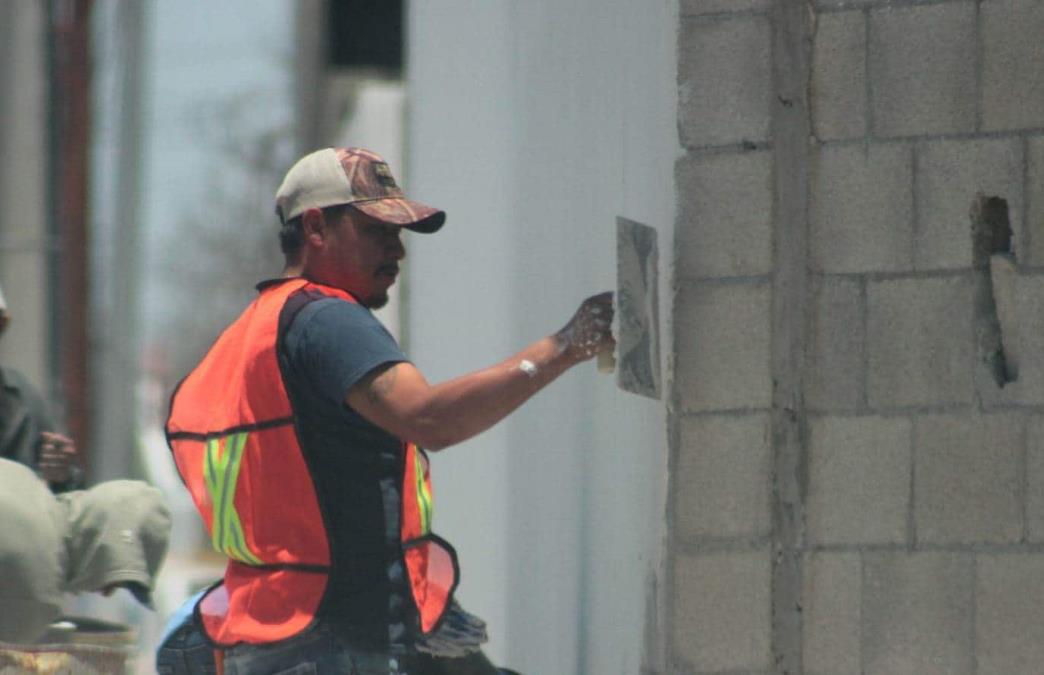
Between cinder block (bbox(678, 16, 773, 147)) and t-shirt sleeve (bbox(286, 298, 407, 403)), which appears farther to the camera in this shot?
cinder block (bbox(678, 16, 773, 147))

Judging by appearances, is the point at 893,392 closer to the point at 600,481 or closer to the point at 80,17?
the point at 600,481

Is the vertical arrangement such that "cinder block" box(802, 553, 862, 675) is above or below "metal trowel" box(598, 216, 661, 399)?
below

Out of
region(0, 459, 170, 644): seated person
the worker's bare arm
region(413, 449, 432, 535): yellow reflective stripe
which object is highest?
the worker's bare arm

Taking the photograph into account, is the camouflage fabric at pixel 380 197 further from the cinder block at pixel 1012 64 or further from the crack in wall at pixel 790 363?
the cinder block at pixel 1012 64

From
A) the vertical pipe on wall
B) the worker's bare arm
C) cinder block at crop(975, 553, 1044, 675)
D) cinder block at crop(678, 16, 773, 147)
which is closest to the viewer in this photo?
the worker's bare arm

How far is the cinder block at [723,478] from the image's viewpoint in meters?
4.28

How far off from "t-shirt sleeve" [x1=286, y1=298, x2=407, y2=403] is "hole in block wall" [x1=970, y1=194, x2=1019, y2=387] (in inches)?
51.0

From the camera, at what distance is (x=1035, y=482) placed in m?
4.15

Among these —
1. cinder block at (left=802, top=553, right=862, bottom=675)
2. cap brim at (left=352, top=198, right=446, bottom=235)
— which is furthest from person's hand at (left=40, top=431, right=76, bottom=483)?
cinder block at (left=802, top=553, right=862, bottom=675)

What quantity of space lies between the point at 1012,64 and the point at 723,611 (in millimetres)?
1240

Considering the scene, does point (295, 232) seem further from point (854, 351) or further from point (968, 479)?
point (968, 479)

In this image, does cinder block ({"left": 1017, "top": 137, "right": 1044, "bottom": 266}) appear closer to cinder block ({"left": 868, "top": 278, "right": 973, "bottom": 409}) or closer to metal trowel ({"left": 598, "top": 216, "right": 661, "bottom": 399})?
cinder block ({"left": 868, "top": 278, "right": 973, "bottom": 409})

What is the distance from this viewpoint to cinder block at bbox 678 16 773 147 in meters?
4.35

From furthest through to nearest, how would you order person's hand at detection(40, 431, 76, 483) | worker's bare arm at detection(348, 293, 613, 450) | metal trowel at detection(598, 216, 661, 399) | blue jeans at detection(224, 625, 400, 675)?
person's hand at detection(40, 431, 76, 483) < metal trowel at detection(598, 216, 661, 399) < blue jeans at detection(224, 625, 400, 675) < worker's bare arm at detection(348, 293, 613, 450)
